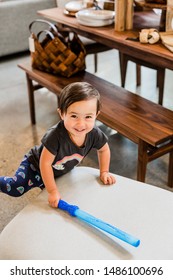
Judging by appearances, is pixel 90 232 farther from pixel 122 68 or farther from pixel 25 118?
pixel 122 68

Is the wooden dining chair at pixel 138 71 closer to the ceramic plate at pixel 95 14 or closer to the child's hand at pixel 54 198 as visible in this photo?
the ceramic plate at pixel 95 14

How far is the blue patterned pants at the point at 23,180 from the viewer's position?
1.55m

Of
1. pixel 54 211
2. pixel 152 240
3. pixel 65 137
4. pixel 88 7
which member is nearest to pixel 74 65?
pixel 88 7

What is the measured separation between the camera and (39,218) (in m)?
1.20

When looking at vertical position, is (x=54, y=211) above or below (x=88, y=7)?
below

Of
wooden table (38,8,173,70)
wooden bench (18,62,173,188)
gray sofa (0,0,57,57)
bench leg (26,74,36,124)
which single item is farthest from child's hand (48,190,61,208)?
gray sofa (0,0,57,57)

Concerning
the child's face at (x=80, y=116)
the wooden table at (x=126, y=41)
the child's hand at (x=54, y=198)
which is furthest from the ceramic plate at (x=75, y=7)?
the child's hand at (x=54, y=198)

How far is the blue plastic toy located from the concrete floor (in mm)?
682

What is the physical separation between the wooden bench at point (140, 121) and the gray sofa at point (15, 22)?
162cm

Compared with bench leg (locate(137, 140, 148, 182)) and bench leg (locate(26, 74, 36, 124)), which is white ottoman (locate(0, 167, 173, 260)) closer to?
bench leg (locate(137, 140, 148, 182))

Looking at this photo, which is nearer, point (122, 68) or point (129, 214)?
point (129, 214)

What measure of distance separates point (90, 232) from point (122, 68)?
77.6 inches

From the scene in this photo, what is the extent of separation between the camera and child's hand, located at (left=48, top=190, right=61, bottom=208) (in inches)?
48.9

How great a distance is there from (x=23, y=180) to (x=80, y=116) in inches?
17.9
